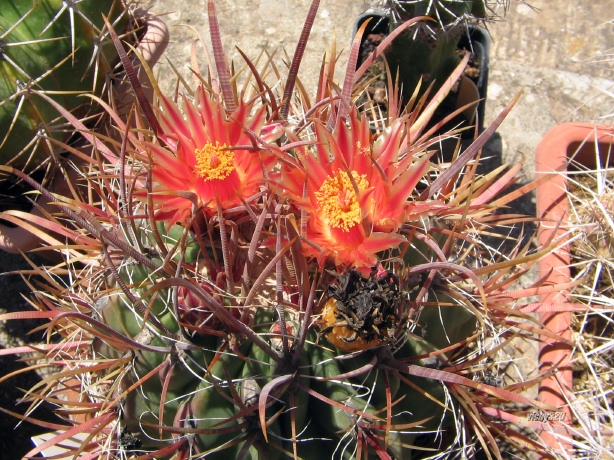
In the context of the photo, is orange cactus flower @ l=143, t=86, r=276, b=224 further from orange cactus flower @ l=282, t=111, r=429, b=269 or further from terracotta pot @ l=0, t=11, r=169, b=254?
terracotta pot @ l=0, t=11, r=169, b=254

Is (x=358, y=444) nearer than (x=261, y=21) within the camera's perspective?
Yes

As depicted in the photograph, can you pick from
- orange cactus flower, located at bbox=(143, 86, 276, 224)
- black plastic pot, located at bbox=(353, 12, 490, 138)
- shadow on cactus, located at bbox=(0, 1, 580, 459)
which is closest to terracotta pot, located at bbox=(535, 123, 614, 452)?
black plastic pot, located at bbox=(353, 12, 490, 138)

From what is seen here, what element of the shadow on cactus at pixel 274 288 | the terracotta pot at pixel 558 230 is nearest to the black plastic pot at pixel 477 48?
the terracotta pot at pixel 558 230

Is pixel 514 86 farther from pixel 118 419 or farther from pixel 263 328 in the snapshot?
pixel 118 419

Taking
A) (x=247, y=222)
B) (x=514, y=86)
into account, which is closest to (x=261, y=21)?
(x=514, y=86)

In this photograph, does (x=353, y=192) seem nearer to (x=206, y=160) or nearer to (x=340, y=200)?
(x=340, y=200)

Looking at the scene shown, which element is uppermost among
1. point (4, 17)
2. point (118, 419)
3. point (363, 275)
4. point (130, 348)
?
point (4, 17)

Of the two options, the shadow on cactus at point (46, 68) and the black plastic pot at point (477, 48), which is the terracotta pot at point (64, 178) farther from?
the black plastic pot at point (477, 48)
